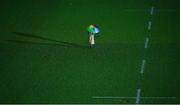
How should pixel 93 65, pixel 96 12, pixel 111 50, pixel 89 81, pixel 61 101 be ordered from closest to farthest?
pixel 61 101, pixel 89 81, pixel 93 65, pixel 111 50, pixel 96 12

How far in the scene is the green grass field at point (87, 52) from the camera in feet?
36.7

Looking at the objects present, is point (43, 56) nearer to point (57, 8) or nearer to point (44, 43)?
point (44, 43)

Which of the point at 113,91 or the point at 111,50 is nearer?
the point at 113,91

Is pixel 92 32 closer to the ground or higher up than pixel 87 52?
higher up

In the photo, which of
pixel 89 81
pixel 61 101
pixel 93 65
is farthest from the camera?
pixel 93 65

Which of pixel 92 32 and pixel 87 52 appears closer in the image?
pixel 87 52

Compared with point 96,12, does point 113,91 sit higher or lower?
lower

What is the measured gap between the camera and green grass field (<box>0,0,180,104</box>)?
11.2 meters

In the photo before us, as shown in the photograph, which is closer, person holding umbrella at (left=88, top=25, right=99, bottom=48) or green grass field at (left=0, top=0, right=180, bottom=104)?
green grass field at (left=0, top=0, right=180, bottom=104)

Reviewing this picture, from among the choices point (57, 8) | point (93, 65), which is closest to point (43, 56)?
point (93, 65)

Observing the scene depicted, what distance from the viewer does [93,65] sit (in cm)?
1258

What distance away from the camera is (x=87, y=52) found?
43.9 feet

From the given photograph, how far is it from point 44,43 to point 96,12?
3533mm

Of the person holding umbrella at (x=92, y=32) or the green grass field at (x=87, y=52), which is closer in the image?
the green grass field at (x=87, y=52)
